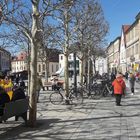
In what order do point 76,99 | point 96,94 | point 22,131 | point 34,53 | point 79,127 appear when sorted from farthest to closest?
point 96,94 < point 76,99 < point 34,53 < point 79,127 < point 22,131

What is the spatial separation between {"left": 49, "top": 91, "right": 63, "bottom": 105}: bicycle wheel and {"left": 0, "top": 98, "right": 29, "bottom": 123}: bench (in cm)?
780

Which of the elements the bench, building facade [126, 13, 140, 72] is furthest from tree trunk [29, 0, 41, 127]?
building facade [126, 13, 140, 72]

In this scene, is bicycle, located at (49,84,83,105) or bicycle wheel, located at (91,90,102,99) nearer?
bicycle, located at (49,84,83,105)

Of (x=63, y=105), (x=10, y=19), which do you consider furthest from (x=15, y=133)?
(x=63, y=105)

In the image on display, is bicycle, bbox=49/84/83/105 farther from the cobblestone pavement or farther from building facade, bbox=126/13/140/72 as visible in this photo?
building facade, bbox=126/13/140/72

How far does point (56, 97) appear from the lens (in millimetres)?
22516

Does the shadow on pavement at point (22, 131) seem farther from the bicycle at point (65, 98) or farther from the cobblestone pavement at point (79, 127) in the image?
the bicycle at point (65, 98)

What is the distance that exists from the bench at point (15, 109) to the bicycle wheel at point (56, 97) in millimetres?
7796

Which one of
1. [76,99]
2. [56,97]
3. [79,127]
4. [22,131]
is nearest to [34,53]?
[22,131]

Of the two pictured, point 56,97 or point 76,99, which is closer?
point 56,97

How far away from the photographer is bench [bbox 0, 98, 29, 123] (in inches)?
498

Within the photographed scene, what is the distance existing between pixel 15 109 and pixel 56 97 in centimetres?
909

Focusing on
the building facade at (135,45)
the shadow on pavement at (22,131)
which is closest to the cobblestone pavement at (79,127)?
the shadow on pavement at (22,131)

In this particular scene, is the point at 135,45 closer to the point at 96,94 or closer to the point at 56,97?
the point at 96,94
